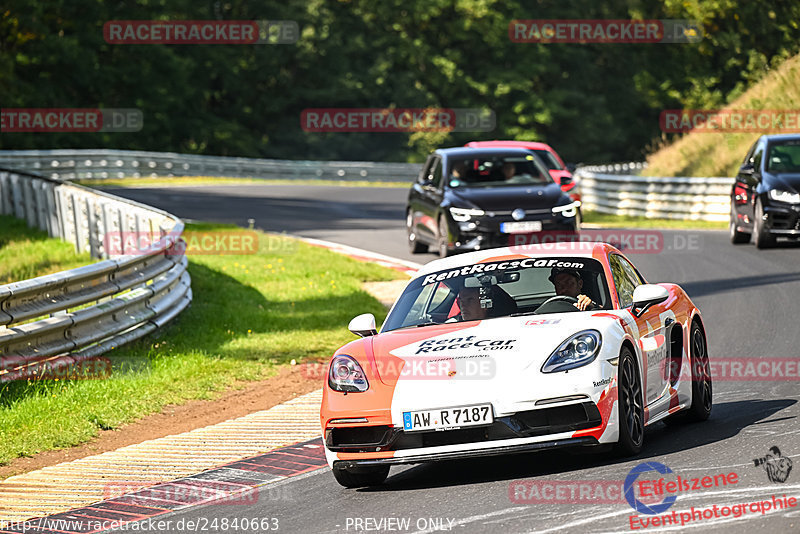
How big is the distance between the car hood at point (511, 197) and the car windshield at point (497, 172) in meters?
0.33

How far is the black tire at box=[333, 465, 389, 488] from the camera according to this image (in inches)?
303

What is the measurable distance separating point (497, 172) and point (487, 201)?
3.63 feet

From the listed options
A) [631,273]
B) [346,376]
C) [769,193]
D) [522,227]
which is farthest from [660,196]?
[346,376]

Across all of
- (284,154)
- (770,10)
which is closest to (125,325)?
(770,10)

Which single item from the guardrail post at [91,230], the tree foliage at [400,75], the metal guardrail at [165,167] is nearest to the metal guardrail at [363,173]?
the metal guardrail at [165,167]

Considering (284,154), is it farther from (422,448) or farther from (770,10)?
(422,448)

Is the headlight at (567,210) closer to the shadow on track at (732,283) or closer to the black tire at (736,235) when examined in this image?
the shadow on track at (732,283)

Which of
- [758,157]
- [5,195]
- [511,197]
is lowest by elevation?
[5,195]

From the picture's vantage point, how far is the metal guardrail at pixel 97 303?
1080cm

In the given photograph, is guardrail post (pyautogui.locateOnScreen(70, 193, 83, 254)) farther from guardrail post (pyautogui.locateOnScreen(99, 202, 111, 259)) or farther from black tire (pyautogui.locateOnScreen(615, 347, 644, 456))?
black tire (pyautogui.locateOnScreen(615, 347, 644, 456))

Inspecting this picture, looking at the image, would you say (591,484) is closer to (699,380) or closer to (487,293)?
(487,293)

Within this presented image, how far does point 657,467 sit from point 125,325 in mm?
6758

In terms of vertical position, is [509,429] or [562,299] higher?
[562,299]

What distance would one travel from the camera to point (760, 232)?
20.9 meters
